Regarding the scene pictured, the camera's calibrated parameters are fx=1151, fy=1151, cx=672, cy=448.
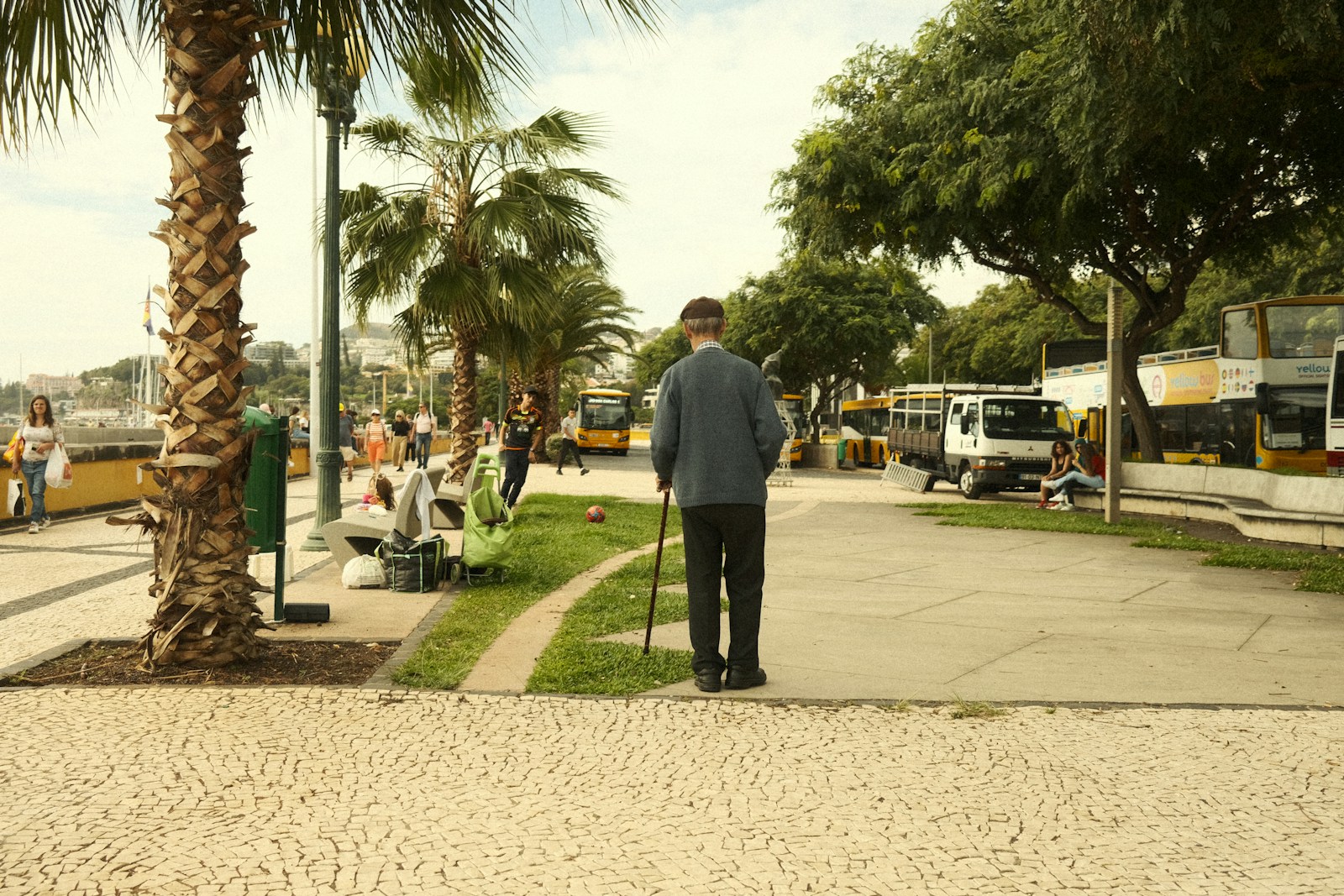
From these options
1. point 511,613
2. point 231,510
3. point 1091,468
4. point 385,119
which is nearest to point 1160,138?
point 1091,468

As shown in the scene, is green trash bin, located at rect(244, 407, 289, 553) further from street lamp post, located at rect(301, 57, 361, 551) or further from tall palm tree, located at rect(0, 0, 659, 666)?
street lamp post, located at rect(301, 57, 361, 551)

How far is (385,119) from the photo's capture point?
15.4 meters

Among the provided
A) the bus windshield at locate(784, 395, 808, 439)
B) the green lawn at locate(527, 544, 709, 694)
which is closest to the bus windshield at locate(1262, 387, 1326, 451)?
the green lawn at locate(527, 544, 709, 694)

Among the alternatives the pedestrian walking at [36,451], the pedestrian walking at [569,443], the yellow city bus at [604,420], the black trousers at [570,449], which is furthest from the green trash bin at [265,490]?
the yellow city bus at [604,420]

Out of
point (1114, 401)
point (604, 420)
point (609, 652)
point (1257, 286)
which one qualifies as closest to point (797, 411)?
point (604, 420)

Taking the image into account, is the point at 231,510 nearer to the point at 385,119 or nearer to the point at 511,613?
the point at 511,613

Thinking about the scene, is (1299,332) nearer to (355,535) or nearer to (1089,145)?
(1089,145)

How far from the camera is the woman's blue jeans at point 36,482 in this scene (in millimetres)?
13828

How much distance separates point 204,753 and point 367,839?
3.98ft

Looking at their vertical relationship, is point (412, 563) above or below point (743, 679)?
above

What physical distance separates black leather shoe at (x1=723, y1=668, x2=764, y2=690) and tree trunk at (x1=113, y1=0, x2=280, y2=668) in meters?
2.52

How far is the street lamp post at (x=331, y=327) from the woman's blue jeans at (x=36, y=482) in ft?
14.7

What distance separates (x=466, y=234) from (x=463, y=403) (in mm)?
2469

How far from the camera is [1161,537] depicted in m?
13.6
